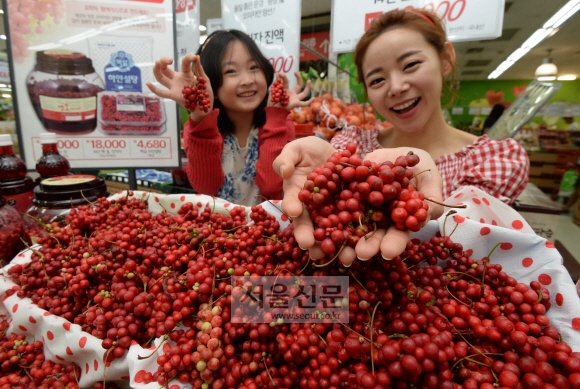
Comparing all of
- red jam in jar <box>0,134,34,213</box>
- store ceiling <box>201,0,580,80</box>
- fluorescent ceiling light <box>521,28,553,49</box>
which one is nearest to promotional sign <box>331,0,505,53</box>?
store ceiling <box>201,0,580,80</box>

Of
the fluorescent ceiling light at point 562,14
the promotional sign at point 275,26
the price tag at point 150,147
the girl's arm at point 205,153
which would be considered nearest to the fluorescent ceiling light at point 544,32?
the fluorescent ceiling light at point 562,14

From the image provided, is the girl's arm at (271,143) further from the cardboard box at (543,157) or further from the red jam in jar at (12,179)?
the cardboard box at (543,157)

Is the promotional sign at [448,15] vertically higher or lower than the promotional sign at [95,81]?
higher

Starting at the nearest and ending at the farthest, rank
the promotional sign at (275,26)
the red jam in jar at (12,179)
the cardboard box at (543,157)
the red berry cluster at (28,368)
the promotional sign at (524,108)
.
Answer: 1. the red berry cluster at (28,368)
2. the red jam in jar at (12,179)
3. the promotional sign at (524,108)
4. the promotional sign at (275,26)
5. the cardboard box at (543,157)

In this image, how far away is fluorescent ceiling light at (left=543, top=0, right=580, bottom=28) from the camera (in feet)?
17.5

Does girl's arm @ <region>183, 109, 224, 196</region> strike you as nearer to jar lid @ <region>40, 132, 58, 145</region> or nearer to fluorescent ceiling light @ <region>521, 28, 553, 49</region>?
jar lid @ <region>40, 132, 58, 145</region>

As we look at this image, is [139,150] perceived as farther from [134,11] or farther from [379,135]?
[379,135]

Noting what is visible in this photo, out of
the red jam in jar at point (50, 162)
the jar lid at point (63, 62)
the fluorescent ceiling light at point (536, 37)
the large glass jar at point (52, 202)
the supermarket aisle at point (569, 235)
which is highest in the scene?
the fluorescent ceiling light at point (536, 37)

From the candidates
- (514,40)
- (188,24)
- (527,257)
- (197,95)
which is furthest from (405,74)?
(514,40)

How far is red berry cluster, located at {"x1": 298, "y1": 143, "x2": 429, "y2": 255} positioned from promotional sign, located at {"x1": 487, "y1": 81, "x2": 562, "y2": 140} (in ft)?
5.53

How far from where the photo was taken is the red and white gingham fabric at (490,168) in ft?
4.01

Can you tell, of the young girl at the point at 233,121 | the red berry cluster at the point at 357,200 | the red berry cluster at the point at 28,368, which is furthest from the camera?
the young girl at the point at 233,121

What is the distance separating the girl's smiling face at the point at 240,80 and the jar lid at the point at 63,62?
0.86 metres

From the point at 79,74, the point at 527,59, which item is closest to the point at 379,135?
the point at 79,74
